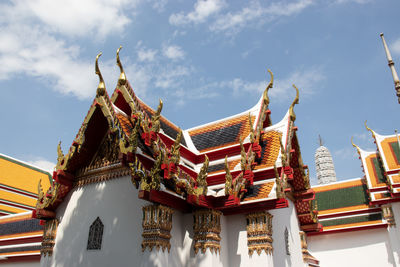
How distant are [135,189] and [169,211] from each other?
93cm

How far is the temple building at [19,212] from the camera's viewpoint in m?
13.1

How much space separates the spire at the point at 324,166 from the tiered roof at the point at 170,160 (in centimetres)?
3344

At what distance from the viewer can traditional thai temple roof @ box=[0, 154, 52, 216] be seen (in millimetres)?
21531

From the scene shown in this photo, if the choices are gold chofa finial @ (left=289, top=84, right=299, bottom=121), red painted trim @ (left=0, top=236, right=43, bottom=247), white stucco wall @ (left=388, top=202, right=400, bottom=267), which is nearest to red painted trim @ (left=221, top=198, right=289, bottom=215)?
gold chofa finial @ (left=289, top=84, right=299, bottom=121)

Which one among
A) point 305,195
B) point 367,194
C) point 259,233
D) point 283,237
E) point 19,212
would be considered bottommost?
point 259,233

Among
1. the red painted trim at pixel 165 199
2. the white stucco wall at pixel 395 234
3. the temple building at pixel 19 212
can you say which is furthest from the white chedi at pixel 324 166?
the red painted trim at pixel 165 199

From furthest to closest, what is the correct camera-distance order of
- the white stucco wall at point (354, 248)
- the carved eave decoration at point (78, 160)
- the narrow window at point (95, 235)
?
1. the white stucco wall at point (354, 248)
2. the carved eave decoration at point (78, 160)
3. the narrow window at point (95, 235)

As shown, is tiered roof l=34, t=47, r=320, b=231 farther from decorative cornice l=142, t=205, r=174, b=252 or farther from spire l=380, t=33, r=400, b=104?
spire l=380, t=33, r=400, b=104

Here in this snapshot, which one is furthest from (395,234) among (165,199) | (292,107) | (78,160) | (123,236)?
(78,160)

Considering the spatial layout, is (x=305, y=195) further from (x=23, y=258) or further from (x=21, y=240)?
(x=21, y=240)

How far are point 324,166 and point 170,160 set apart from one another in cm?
3980

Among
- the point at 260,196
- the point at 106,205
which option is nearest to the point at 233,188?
the point at 260,196

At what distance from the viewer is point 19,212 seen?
2153 cm

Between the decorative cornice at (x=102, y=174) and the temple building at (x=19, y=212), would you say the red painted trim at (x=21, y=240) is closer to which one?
the temple building at (x=19, y=212)
